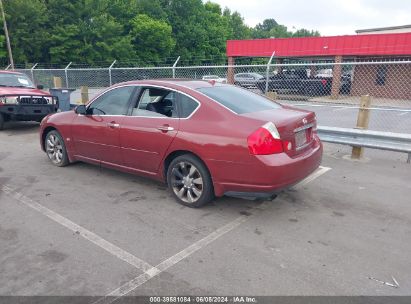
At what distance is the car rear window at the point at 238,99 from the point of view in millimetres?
4338

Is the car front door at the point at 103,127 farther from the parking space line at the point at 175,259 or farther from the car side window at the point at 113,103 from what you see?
the parking space line at the point at 175,259

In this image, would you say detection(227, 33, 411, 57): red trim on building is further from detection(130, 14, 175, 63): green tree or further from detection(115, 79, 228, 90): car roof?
detection(130, 14, 175, 63): green tree

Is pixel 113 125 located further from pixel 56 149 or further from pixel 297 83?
pixel 297 83

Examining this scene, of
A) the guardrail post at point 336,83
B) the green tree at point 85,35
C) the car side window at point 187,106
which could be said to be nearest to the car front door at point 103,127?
the car side window at point 187,106

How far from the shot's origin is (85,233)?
3771mm

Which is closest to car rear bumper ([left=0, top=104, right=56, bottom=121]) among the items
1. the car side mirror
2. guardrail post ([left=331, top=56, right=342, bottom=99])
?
the car side mirror

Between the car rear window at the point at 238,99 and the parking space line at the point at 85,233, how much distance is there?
6.64 ft

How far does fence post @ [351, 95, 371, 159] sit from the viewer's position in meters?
6.64

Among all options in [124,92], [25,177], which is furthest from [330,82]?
[25,177]

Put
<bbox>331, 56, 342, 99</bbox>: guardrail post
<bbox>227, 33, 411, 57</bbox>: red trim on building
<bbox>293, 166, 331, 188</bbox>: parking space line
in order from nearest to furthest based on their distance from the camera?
<bbox>293, 166, 331, 188</bbox>: parking space line < <bbox>331, 56, 342, 99</bbox>: guardrail post < <bbox>227, 33, 411, 57</bbox>: red trim on building

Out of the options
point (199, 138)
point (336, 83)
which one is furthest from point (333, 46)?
point (199, 138)

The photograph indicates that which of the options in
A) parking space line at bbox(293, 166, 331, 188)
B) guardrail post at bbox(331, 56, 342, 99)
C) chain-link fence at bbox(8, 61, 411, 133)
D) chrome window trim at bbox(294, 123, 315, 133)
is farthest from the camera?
guardrail post at bbox(331, 56, 342, 99)

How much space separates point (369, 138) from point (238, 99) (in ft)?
10.4

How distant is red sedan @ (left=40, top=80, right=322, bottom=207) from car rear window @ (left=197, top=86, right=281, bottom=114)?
2 centimetres
